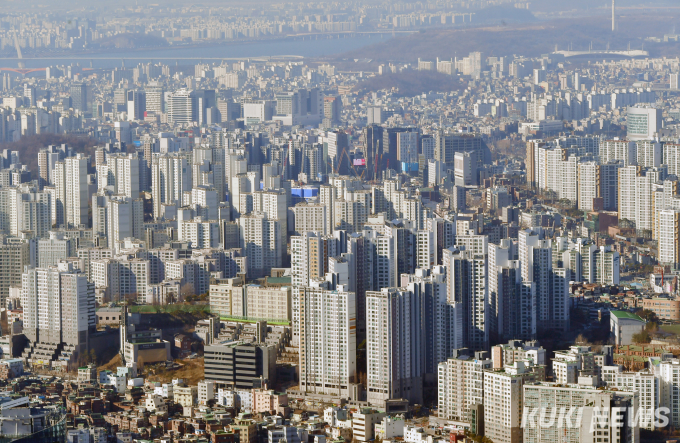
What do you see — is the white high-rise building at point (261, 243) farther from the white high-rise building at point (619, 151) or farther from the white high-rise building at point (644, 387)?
the white high-rise building at point (619, 151)

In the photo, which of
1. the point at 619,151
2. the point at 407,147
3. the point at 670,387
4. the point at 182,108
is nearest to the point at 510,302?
the point at 670,387

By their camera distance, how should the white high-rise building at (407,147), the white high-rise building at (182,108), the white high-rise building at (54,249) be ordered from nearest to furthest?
1. the white high-rise building at (54,249)
2. the white high-rise building at (407,147)
3. the white high-rise building at (182,108)

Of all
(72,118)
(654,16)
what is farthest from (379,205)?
(654,16)

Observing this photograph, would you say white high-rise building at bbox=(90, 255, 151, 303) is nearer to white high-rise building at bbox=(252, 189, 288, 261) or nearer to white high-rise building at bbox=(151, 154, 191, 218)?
white high-rise building at bbox=(252, 189, 288, 261)

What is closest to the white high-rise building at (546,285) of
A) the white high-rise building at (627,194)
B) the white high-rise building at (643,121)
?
the white high-rise building at (627,194)

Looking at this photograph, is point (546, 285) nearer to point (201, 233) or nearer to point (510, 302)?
point (510, 302)

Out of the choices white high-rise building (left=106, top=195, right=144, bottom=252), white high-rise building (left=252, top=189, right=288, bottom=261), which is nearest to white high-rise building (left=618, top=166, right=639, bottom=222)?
white high-rise building (left=252, top=189, right=288, bottom=261)

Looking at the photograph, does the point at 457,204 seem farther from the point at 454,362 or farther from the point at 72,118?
the point at 72,118
